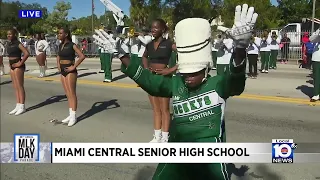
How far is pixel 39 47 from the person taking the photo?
1422cm

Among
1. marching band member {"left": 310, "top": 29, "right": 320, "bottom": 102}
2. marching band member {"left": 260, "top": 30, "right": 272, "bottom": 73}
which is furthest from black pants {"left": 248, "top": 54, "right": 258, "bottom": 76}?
marching band member {"left": 310, "top": 29, "right": 320, "bottom": 102}

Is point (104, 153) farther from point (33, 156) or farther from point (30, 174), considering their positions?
point (30, 174)

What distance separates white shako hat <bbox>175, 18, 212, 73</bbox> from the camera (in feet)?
7.72

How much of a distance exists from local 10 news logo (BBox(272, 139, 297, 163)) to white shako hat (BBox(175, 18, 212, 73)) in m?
1.13

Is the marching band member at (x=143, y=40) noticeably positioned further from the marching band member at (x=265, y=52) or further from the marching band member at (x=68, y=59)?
the marching band member at (x=265, y=52)

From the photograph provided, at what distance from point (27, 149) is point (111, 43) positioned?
1199 millimetres

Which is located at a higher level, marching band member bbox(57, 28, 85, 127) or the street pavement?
marching band member bbox(57, 28, 85, 127)

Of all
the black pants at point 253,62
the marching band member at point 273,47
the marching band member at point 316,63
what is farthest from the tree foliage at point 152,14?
the marching band member at point 273,47

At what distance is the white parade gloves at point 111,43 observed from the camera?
2803 mm

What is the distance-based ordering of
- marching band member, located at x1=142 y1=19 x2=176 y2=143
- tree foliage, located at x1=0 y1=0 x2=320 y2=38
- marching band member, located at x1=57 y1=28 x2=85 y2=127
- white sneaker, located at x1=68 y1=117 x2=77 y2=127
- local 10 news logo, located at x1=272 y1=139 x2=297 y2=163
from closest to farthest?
1. local 10 news logo, located at x1=272 y1=139 x2=297 y2=163
2. tree foliage, located at x1=0 y1=0 x2=320 y2=38
3. marching band member, located at x1=142 y1=19 x2=176 y2=143
4. marching band member, located at x1=57 y1=28 x2=85 y2=127
5. white sneaker, located at x1=68 y1=117 x2=77 y2=127

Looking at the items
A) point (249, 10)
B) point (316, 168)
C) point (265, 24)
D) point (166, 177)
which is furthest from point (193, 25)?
point (265, 24)

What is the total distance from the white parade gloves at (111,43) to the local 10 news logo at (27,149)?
1051 mm

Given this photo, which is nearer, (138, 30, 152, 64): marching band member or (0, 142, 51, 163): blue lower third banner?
(0, 142, 51, 163): blue lower third banner

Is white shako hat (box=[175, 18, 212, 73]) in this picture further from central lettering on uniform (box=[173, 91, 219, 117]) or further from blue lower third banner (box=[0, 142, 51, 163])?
blue lower third banner (box=[0, 142, 51, 163])
